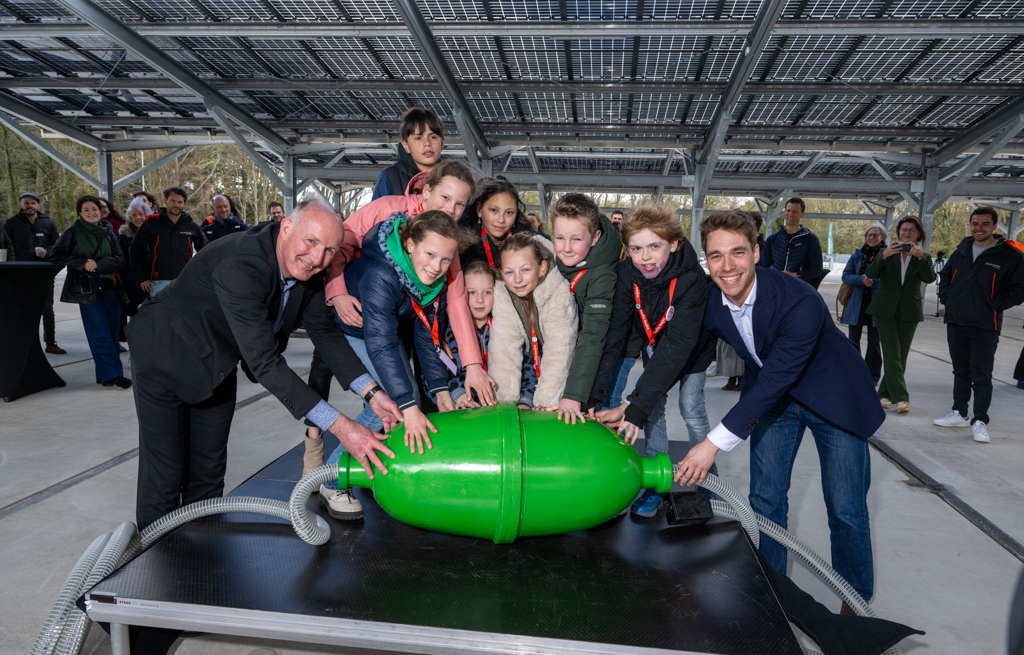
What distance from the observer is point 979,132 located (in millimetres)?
7957

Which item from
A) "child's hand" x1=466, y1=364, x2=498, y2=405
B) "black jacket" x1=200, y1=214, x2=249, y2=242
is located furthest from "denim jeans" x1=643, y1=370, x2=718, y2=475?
Result: "black jacket" x1=200, y1=214, x2=249, y2=242

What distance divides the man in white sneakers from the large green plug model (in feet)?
12.8

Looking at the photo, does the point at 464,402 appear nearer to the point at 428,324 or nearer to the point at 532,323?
the point at 428,324

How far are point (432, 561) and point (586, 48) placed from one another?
6280 millimetres

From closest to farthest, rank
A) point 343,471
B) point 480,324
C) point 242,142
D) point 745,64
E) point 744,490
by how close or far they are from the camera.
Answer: point 343,471 → point 480,324 → point 744,490 → point 745,64 → point 242,142

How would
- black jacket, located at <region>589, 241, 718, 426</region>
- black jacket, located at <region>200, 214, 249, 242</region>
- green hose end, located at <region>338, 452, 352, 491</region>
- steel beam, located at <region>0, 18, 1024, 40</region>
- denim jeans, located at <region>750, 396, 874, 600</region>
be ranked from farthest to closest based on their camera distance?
black jacket, located at <region>200, 214, 249, 242</region>, steel beam, located at <region>0, 18, 1024, 40</region>, black jacket, located at <region>589, 241, 718, 426</region>, denim jeans, located at <region>750, 396, 874, 600</region>, green hose end, located at <region>338, 452, 352, 491</region>

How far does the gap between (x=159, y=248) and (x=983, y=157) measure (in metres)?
9.83

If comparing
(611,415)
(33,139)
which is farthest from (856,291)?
(33,139)

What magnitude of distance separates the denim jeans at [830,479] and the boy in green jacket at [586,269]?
699 mm

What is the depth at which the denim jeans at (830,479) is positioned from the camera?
2029mm

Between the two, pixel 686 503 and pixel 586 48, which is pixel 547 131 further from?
pixel 686 503

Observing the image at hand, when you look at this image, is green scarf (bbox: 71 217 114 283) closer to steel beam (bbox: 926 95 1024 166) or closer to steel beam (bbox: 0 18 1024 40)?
steel beam (bbox: 0 18 1024 40)

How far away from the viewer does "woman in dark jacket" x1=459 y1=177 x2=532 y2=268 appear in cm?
250

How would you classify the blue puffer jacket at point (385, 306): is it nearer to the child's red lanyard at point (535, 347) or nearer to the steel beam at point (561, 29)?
the child's red lanyard at point (535, 347)
